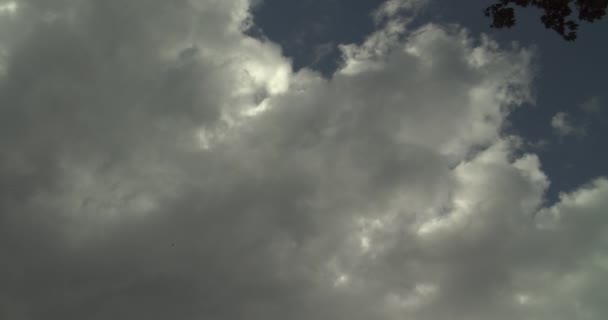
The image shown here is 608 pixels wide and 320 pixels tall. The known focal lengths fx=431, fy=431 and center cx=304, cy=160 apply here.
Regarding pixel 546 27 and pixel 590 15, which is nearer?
pixel 590 15

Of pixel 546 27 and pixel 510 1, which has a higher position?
pixel 510 1

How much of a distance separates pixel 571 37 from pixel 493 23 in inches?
169

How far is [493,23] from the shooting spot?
25.9m

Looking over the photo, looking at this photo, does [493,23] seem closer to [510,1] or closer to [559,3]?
[510,1]

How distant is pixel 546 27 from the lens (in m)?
25.4

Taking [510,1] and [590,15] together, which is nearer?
[590,15]

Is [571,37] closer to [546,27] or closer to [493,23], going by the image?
[546,27]

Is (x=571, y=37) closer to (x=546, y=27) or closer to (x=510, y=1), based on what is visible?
(x=546, y=27)

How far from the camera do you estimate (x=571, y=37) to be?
81.1 feet

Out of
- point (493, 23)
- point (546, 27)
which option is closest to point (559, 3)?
point (546, 27)

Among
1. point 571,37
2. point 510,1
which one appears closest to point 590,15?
point 571,37

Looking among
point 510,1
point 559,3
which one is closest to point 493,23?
point 510,1

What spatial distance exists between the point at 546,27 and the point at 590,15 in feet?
7.38

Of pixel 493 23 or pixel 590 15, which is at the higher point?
pixel 493 23
